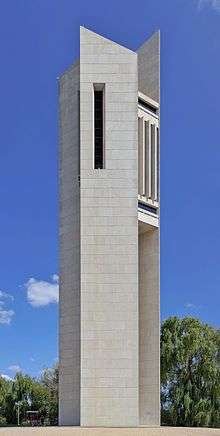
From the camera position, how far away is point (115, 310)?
109ft

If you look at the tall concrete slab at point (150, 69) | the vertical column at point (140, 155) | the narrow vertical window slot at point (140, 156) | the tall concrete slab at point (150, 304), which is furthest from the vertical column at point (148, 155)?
the tall concrete slab at point (150, 69)

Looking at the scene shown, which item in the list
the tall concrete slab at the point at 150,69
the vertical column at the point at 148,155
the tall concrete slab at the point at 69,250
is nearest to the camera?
the tall concrete slab at the point at 69,250

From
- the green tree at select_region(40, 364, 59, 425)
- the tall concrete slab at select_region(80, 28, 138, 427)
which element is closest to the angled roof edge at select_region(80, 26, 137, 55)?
the tall concrete slab at select_region(80, 28, 138, 427)

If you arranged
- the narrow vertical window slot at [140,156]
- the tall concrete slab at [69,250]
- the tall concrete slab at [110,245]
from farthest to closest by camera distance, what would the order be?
the narrow vertical window slot at [140,156] < the tall concrete slab at [69,250] < the tall concrete slab at [110,245]

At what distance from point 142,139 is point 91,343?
427 inches

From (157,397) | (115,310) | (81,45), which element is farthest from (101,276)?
(81,45)

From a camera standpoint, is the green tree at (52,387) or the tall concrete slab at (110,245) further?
the green tree at (52,387)

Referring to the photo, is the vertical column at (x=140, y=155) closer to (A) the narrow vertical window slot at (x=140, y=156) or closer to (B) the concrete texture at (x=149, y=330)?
(A) the narrow vertical window slot at (x=140, y=156)

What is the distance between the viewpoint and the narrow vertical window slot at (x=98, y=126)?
3494cm

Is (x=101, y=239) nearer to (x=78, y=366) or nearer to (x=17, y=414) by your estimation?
(x=78, y=366)

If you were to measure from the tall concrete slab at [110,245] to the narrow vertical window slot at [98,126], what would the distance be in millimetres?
422

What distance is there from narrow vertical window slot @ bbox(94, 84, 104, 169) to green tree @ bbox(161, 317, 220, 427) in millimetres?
16379

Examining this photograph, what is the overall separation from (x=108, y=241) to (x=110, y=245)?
0.72 ft

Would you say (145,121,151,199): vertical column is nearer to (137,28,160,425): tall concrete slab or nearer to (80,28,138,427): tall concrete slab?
(137,28,160,425): tall concrete slab
